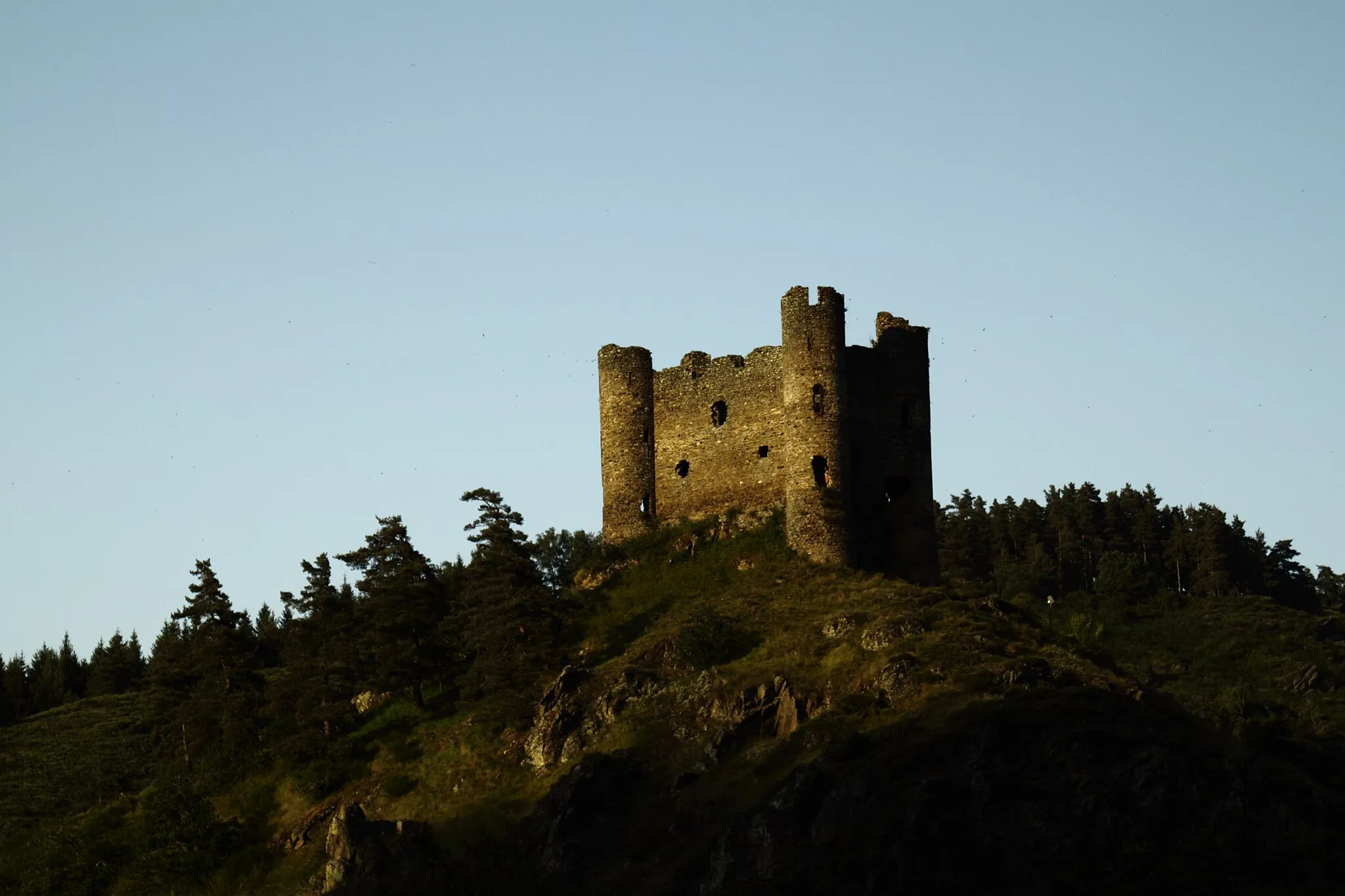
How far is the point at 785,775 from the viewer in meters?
55.6

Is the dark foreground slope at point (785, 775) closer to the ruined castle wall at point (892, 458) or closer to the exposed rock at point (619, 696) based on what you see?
the exposed rock at point (619, 696)

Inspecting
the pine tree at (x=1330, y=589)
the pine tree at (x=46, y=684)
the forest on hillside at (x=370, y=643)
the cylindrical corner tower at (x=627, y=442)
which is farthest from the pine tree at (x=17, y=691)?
the pine tree at (x=1330, y=589)

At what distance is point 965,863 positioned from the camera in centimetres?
4869

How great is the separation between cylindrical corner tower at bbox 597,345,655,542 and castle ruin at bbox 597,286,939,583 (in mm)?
55

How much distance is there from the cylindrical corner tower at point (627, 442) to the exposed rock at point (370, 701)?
1131cm

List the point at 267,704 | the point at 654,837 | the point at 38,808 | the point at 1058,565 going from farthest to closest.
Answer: the point at 1058,565
the point at 38,808
the point at 267,704
the point at 654,837

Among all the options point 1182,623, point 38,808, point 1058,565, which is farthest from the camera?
point 1058,565

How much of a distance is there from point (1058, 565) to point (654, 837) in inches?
Result: 3029

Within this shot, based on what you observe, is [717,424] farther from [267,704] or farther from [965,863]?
[965,863]

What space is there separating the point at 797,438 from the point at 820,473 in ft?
5.26

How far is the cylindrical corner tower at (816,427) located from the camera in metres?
70.6

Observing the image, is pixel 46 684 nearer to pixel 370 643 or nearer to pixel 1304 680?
pixel 370 643

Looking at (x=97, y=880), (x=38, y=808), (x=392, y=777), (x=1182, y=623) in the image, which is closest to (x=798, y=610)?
(x=392, y=777)

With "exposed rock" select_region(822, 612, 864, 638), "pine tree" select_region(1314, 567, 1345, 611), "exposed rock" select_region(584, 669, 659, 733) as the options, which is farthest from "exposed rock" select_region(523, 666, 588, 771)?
"pine tree" select_region(1314, 567, 1345, 611)
